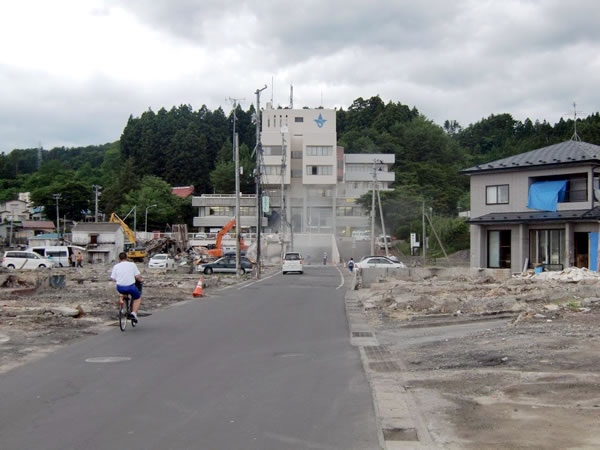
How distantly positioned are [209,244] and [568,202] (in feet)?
195

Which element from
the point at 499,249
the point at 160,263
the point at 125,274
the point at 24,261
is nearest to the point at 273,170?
the point at 160,263

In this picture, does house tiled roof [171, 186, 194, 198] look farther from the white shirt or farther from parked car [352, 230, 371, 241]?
the white shirt

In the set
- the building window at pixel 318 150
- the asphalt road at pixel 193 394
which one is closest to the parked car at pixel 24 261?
the asphalt road at pixel 193 394

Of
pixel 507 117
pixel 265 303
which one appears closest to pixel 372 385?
pixel 265 303

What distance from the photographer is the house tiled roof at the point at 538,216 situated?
3588 centimetres

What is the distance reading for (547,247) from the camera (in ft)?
128

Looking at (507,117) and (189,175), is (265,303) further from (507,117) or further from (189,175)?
(507,117)

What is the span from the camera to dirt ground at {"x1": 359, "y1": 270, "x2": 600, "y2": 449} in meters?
6.76

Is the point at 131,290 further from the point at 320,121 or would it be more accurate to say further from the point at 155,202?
the point at 320,121

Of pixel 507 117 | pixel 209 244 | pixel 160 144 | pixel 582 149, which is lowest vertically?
pixel 209 244

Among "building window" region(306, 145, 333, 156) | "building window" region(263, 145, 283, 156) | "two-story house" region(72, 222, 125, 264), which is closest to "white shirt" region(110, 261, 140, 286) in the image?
"two-story house" region(72, 222, 125, 264)

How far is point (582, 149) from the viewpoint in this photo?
3875 cm

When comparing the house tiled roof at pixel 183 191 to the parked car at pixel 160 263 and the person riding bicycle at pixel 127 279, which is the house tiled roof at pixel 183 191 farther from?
the person riding bicycle at pixel 127 279

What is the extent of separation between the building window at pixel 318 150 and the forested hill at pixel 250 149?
40.6 ft
